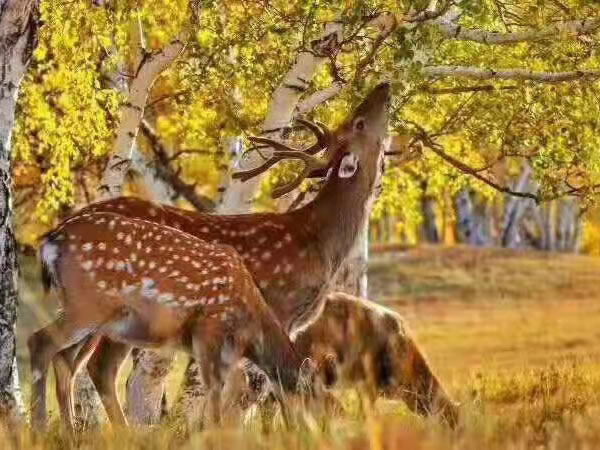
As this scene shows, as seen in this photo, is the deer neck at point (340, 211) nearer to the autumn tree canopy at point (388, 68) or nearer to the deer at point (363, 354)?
the autumn tree canopy at point (388, 68)

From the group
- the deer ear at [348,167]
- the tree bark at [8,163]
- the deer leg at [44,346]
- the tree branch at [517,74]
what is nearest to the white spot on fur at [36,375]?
the deer leg at [44,346]

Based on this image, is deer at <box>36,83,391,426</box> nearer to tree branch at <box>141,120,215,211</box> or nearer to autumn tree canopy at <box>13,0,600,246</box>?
autumn tree canopy at <box>13,0,600,246</box>

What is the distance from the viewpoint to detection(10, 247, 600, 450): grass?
7.39m

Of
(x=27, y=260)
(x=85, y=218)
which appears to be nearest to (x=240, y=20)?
(x=85, y=218)

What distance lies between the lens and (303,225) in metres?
10.7

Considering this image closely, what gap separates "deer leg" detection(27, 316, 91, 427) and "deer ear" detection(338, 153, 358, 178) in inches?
96.4

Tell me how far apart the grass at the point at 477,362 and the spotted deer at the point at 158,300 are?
0.78m

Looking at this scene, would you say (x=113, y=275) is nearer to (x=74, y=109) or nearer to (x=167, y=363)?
(x=167, y=363)

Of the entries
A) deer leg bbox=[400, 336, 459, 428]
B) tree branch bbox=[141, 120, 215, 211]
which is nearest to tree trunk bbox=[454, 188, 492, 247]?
tree branch bbox=[141, 120, 215, 211]

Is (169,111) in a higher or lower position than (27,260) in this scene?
higher

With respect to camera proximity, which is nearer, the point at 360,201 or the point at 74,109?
the point at 360,201

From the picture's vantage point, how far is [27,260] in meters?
28.4

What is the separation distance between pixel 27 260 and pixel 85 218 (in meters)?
19.1

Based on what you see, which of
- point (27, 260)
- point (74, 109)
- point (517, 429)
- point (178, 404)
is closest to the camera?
point (517, 429)
